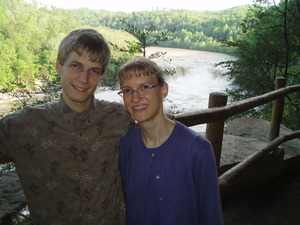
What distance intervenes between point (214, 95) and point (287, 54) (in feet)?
26.8

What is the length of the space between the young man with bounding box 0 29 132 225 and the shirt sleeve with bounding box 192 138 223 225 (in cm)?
46

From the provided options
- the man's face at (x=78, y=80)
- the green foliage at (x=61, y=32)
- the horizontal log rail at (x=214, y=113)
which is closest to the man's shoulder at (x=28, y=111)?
the man's face at (x=78, y=80)

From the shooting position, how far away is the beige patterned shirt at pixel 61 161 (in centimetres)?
123

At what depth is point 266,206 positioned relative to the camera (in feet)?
10.1

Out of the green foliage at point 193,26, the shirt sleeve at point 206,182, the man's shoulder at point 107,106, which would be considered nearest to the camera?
the shirt sleeve at point 206,182

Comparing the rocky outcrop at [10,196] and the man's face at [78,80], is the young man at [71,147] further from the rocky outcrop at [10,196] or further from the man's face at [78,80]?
the rocky outcrop at [10,196]

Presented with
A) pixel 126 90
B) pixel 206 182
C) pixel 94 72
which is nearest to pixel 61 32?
pixel 94 72

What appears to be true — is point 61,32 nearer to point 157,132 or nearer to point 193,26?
point 193,26

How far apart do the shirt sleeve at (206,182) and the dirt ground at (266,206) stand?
1739mm

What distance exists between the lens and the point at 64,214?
4.19 ft

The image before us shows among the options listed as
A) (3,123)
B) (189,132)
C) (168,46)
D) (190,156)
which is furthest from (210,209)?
(168,46)

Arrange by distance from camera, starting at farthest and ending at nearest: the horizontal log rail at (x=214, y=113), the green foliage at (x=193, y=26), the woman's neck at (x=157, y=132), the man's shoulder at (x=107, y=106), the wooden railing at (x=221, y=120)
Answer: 1. the green foliage at (x=193, y=26)
2. the wooden railing at (x=221, y=120)
3. the horizontal log rail at (x=214, y=113)
4. the man's shoulder at (x=107, y=106)
5. the woman's neck at (x=157, y=132)

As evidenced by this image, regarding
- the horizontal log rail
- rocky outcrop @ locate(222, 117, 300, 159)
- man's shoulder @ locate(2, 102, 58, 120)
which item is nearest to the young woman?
the horizontal log rail

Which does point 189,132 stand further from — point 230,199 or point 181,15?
point 181,15
